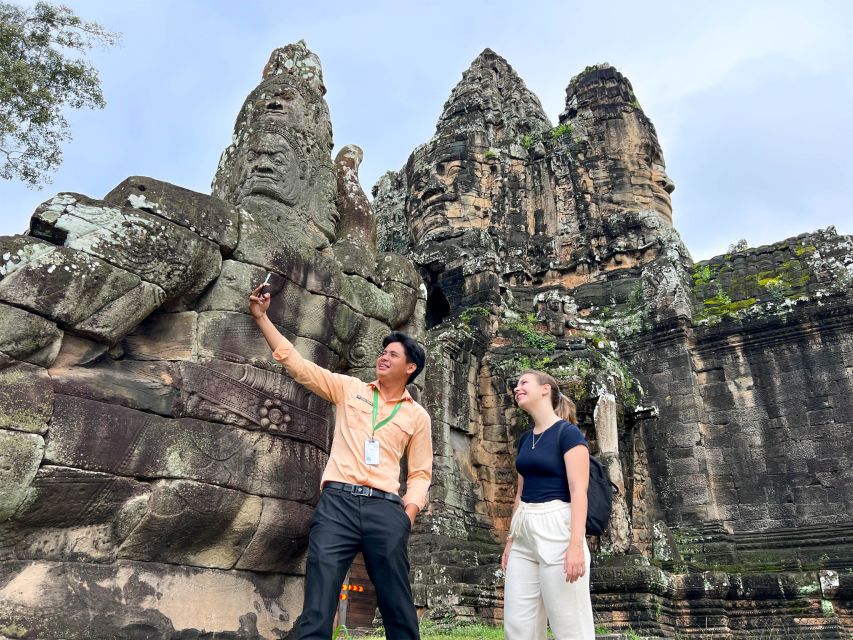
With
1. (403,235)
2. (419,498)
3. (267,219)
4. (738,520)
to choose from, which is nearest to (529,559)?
(419,498)

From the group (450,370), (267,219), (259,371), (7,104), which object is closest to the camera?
(259,371)

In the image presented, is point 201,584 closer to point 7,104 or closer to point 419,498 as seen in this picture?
point 419,498

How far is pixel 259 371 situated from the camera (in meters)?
4.19

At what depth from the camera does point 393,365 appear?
3.97 m

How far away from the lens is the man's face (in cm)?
396

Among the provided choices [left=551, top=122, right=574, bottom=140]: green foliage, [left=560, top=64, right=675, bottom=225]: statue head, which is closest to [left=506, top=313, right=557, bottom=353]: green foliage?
[left=560, top=64, right=675, bottom=225]: statue head

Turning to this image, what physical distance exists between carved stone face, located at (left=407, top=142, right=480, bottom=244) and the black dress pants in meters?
15.6

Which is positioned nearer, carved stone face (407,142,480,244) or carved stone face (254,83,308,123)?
carved stone face (254,83,308,123)

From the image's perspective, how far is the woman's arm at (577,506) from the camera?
358 centimetres

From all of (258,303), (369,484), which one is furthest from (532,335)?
(369,484)

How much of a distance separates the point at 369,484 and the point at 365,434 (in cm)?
27

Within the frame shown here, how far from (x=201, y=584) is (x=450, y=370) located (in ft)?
33.8

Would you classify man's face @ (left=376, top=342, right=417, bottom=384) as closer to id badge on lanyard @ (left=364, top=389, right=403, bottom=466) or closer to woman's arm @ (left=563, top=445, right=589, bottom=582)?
id badge on lanyard @ (left=364, top=389, right=403, bottom=466)

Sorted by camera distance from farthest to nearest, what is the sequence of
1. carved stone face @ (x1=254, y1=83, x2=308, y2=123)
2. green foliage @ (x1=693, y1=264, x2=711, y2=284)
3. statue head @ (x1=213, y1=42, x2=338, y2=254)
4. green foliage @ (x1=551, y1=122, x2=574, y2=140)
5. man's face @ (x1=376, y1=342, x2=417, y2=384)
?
1. green foliage @ (x1=551, y1=122, x2=574, y2=140)
2. green foliage @ (x1=693, y1=264, x2=711, y2=284)
3. carved stone face @ (x1=254, y1=83, x2=308, y2=123)
4. statue head @ (x1=213, y1=42, x2=338, y2=254)
5. man's face @ (x1=376, y1=342, x2=417, y2=384)
